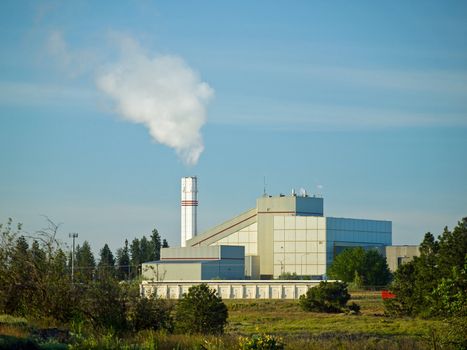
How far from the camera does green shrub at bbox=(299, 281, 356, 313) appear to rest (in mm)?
59156

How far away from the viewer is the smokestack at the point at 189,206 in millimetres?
109938

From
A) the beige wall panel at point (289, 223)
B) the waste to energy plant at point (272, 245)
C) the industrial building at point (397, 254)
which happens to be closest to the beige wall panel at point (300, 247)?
the waste to energy plant at point (272, 245)

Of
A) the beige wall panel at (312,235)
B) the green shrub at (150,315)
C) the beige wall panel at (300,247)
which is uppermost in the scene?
the beige wall panel at (312,235)

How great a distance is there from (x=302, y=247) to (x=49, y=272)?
243ft

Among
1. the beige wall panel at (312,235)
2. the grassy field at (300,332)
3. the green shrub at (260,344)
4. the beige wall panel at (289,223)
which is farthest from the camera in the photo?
the beige wall panel at (289,223)

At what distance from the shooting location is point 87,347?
17672mm

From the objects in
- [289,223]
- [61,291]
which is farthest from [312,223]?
[61,291]

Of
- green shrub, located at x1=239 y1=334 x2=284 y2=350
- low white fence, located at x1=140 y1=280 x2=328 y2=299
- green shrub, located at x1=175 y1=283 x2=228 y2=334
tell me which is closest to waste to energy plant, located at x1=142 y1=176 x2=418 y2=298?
low white fence, located at x1=140 y1=280 x2=328 y2=299

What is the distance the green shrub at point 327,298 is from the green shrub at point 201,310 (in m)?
24.4

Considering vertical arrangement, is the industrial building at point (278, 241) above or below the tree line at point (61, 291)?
above

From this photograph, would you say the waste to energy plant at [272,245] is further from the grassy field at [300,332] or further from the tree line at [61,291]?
the tree line at [61,291]

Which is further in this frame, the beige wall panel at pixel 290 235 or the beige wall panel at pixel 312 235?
the beige wall panel at pixel 290 235

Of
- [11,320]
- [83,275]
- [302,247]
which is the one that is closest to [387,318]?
[83,275]

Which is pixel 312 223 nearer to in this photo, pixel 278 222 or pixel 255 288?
pixel 278 222
